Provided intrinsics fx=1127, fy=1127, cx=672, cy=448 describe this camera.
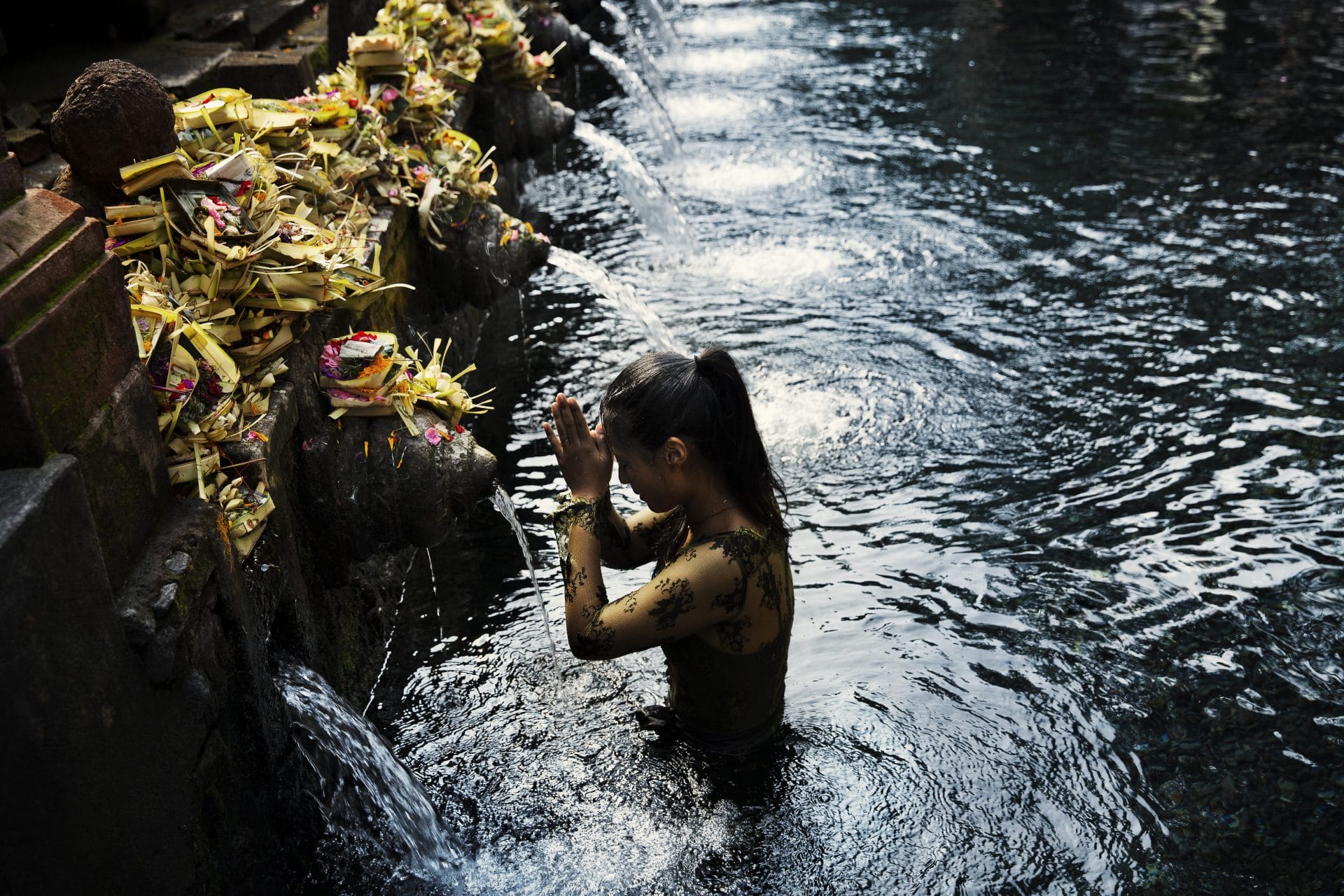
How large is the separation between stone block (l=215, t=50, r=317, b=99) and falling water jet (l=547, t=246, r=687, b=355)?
4.93ft

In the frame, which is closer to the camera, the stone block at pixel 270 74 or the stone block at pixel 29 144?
the stone block at pixel 29 144

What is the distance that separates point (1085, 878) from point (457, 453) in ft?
6.59

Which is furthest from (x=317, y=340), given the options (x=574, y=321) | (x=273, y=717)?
(x=574, y=321)

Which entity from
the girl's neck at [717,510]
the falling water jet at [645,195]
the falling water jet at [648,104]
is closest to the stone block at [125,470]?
the girl's neck at [717,510]

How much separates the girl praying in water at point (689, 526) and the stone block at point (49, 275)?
3.45ft

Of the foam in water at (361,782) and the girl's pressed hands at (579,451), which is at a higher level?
the girl's pressed hands at (579,451)

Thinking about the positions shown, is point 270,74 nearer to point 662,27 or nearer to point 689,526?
point 689,526

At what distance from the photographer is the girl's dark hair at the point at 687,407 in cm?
267

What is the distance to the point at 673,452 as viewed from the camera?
269 cm

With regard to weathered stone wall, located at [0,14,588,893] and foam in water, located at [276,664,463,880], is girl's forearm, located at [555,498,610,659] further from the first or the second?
foam in water, located at [276,664,463,880]

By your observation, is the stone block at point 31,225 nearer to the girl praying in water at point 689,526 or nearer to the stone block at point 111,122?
the stone block at point 111,122

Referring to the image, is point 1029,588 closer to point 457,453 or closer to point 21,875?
point 457,453

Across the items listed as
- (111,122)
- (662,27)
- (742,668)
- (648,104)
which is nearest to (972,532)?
(742,668)

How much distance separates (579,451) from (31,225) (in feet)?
4.19
